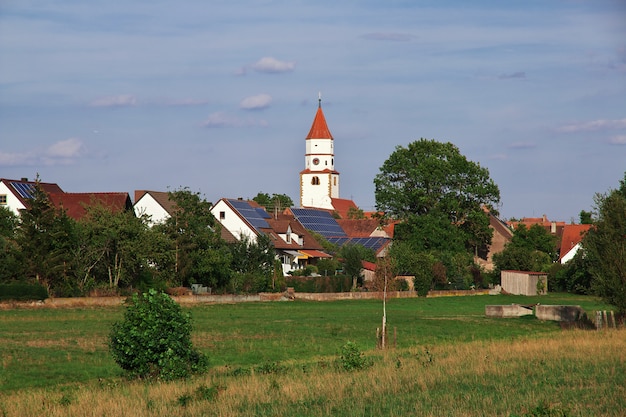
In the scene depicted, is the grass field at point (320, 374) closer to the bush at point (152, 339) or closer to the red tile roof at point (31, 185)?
the bush at point (152, 339)

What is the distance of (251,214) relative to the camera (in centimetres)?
10219

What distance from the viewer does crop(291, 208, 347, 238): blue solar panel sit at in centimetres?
12494

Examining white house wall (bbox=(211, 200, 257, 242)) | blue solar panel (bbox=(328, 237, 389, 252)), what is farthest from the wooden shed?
white house wall (bbox=(211, 200, 257, 242))

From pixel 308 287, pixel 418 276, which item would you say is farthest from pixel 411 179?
pixel 308 287

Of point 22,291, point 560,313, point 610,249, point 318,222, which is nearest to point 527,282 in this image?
point 560,313

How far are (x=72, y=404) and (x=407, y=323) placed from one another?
32963mm

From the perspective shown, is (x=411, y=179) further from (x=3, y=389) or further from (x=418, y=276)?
(x=3, y=389)

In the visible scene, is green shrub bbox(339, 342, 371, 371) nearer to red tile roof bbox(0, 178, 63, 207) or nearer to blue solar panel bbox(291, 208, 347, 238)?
red tile roof bbox(0, 178, 63, 207)

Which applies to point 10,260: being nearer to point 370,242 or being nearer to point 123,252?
point 123,252

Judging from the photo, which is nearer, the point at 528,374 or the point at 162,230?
the point at 528,374

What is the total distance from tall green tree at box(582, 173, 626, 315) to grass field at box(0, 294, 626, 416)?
369 centimetres

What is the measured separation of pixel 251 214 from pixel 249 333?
57.3 m

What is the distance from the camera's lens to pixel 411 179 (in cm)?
11038

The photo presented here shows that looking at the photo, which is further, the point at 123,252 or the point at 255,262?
the point at 255,262
